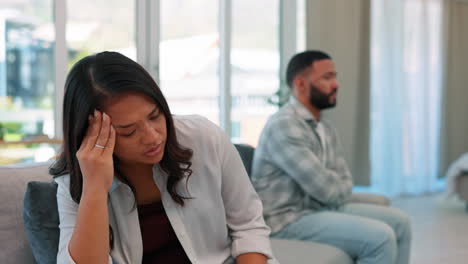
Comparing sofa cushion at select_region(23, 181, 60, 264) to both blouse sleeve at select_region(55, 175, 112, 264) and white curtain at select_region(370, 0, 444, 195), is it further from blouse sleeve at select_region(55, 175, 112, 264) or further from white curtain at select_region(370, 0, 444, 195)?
white curtain at select_region(370, 0, 444, 195)

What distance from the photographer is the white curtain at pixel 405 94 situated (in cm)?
585

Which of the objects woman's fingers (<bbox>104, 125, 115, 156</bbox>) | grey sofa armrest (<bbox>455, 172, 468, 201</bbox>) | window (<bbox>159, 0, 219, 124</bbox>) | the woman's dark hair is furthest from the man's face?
grey sofa armrest (<bbox>455, 172, 468, 201</bbox>)

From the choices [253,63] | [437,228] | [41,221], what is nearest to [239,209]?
[41,221]

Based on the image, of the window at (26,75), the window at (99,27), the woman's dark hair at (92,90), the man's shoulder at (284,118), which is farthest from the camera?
the window at (99,27)

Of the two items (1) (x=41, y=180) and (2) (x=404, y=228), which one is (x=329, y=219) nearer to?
(2) (x=404, y=228)

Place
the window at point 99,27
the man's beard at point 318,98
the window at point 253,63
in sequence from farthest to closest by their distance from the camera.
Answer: the window at point 253,63, the window at point 99,27, the man's beard at point 318,98

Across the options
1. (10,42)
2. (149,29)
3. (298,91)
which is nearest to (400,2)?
(149,29)

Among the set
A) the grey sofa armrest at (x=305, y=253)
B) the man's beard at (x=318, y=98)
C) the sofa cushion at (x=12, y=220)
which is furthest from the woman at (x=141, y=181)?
the man's beard at (x=318, y=98)

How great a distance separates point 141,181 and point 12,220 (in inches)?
14.2

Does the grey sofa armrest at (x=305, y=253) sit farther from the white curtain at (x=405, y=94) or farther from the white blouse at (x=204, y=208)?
the white curtain at (x=405, y=94)

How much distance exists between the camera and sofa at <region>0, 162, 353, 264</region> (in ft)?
5.01

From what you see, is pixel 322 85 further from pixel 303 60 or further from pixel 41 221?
pixel 41 221

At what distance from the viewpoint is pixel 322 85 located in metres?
2.88

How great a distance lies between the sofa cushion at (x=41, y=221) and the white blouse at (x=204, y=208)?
0.05 meters
